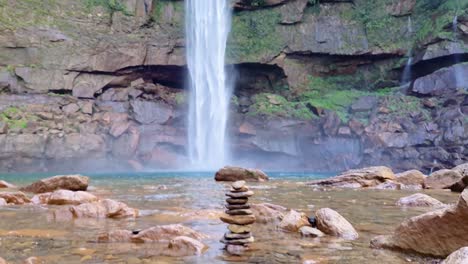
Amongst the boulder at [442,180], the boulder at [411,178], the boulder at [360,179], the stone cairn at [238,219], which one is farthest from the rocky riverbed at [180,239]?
the boulder at [411,178]

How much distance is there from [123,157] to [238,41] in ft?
47.8

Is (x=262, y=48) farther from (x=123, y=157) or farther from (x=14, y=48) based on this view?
(x=14, y=48)

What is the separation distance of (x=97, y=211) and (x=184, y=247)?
3.01 m

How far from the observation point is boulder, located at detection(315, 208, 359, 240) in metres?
5.10

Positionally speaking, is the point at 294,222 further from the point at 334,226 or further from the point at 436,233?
the point at 436,233

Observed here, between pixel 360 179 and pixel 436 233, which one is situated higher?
pixel 436 233

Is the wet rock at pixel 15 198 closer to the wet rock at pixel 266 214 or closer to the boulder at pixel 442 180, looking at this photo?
the wet rock at pixel 266 214

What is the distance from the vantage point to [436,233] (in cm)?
408

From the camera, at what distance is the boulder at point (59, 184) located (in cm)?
1116

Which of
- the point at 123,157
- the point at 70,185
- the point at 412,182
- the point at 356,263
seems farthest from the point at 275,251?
the point at 123,157

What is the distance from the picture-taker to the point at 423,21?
37.4 m

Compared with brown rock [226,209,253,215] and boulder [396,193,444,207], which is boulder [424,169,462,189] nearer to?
boulder [396,193,444,207]

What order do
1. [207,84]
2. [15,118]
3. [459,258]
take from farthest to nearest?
1. [207,84]
2. [15,118]
3. [459,258]

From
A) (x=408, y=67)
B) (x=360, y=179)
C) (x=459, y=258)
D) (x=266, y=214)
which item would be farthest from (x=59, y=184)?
(x=408, y=67)
